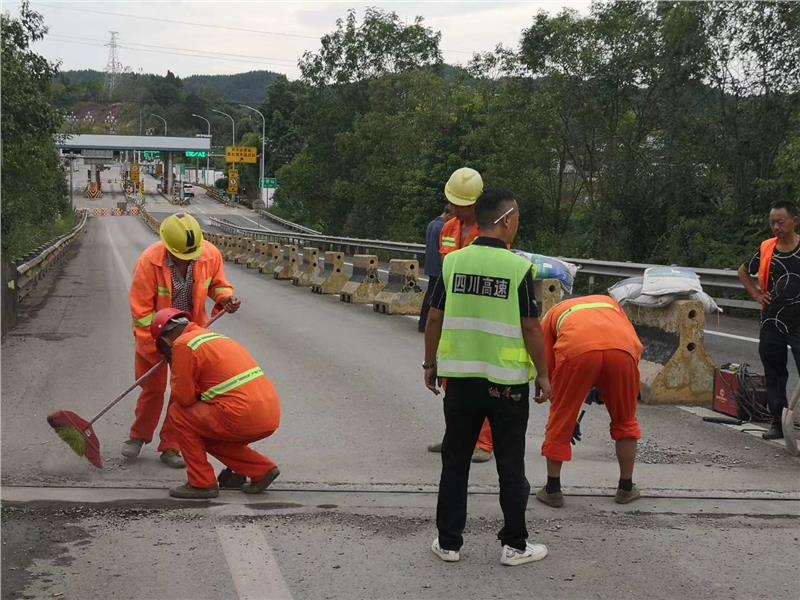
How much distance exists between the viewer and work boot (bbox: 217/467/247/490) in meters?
6.07

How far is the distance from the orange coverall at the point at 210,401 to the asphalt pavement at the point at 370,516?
342mm

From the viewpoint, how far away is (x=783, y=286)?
7.36 m

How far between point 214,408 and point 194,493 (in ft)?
1.71

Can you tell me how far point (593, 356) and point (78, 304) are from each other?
1526 cm

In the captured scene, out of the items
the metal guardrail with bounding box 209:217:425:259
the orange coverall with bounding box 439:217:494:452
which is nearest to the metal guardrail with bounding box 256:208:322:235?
the metal guardrail with bounding box 209:217:425:259

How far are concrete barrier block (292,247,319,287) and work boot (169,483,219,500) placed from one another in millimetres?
16129

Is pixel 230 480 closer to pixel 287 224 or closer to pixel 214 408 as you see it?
pixel 214 408

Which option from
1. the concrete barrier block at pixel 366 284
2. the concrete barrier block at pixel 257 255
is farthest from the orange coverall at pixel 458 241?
the concrete barrier block at pixel 257 255

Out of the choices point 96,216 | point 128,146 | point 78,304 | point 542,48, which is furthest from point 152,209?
point 78,304

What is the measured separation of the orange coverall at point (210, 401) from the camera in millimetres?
5734

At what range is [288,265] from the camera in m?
24.8

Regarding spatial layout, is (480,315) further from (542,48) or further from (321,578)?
(542,48)

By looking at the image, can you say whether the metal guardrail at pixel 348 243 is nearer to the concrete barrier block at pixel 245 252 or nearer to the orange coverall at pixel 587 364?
the concrete barrier block at pixel 245 252

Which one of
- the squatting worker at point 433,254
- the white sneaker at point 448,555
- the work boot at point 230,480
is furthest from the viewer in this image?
the squatting worker at point 433,254
